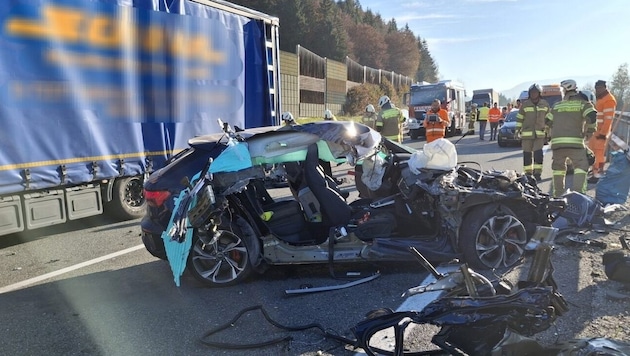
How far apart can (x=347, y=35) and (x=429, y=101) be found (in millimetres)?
47165

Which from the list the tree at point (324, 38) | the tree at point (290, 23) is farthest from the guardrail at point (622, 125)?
the tree at point (324, 38)

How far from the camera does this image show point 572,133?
719cm

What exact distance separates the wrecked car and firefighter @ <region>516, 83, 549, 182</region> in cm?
427

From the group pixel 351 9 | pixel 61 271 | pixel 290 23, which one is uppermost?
pixel 351 9

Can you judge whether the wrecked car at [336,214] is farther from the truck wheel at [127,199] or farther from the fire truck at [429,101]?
the fire truck at [429,101]

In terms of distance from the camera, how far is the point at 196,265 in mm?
4320

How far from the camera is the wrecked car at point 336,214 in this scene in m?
4.30

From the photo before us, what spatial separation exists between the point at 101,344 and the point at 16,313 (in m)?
1.15

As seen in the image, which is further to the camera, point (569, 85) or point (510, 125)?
point (510, 125)

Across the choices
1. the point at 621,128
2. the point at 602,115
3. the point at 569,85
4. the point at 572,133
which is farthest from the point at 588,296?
the point at 621,128

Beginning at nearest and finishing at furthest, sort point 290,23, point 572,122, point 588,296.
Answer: point 588,296, point 572,122, point 290,23

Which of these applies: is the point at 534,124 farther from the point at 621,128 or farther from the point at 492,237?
the point at 621,128

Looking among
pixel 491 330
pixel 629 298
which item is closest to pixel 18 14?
pixel 491 330

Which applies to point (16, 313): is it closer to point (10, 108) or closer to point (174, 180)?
point (174, 180)
